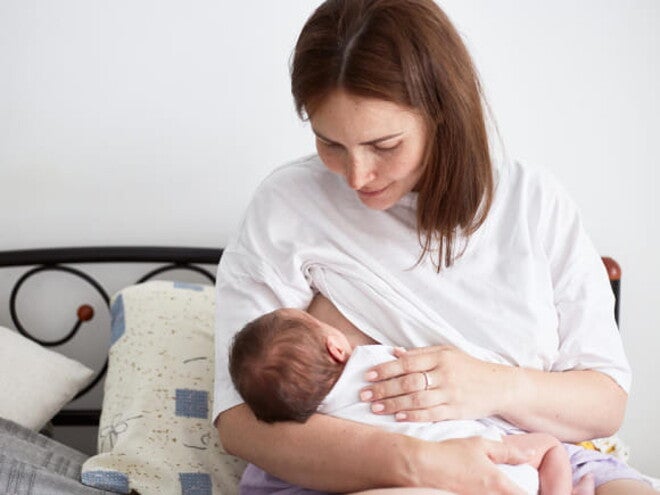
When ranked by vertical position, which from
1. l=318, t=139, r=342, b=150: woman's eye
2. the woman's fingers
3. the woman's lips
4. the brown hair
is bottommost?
the woman's fingers

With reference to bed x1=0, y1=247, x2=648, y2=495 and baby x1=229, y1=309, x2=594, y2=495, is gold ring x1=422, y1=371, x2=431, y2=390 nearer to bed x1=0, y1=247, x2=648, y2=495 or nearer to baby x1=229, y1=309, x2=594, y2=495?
baby x1=229, y1=309, x2=594, y2=495

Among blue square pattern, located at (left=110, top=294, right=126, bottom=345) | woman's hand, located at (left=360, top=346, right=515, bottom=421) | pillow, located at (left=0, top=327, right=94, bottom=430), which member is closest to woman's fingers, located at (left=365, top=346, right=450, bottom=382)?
woman's hand, located at (left=360, top=346, right=515, bottom=421)

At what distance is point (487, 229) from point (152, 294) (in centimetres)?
96

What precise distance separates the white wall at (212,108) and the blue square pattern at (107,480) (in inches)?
32.6

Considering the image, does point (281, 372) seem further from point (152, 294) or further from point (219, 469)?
point (152, 294)

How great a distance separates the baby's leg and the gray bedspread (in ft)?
2.77

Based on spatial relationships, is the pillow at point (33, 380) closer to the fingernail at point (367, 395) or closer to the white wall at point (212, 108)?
the white wall at point (212, 108)

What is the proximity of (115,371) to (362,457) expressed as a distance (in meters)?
0.89

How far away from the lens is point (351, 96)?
4.85 feet

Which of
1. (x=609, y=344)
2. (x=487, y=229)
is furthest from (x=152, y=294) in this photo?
(x=609, y=344)

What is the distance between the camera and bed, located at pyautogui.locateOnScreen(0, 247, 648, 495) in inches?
75.5

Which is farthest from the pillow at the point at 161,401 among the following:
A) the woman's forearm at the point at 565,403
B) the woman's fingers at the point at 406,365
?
the woman's forearm at the point at 565,403

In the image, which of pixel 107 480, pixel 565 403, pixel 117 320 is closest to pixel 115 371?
pixel 117 320

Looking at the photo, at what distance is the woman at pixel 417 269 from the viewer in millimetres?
1497
